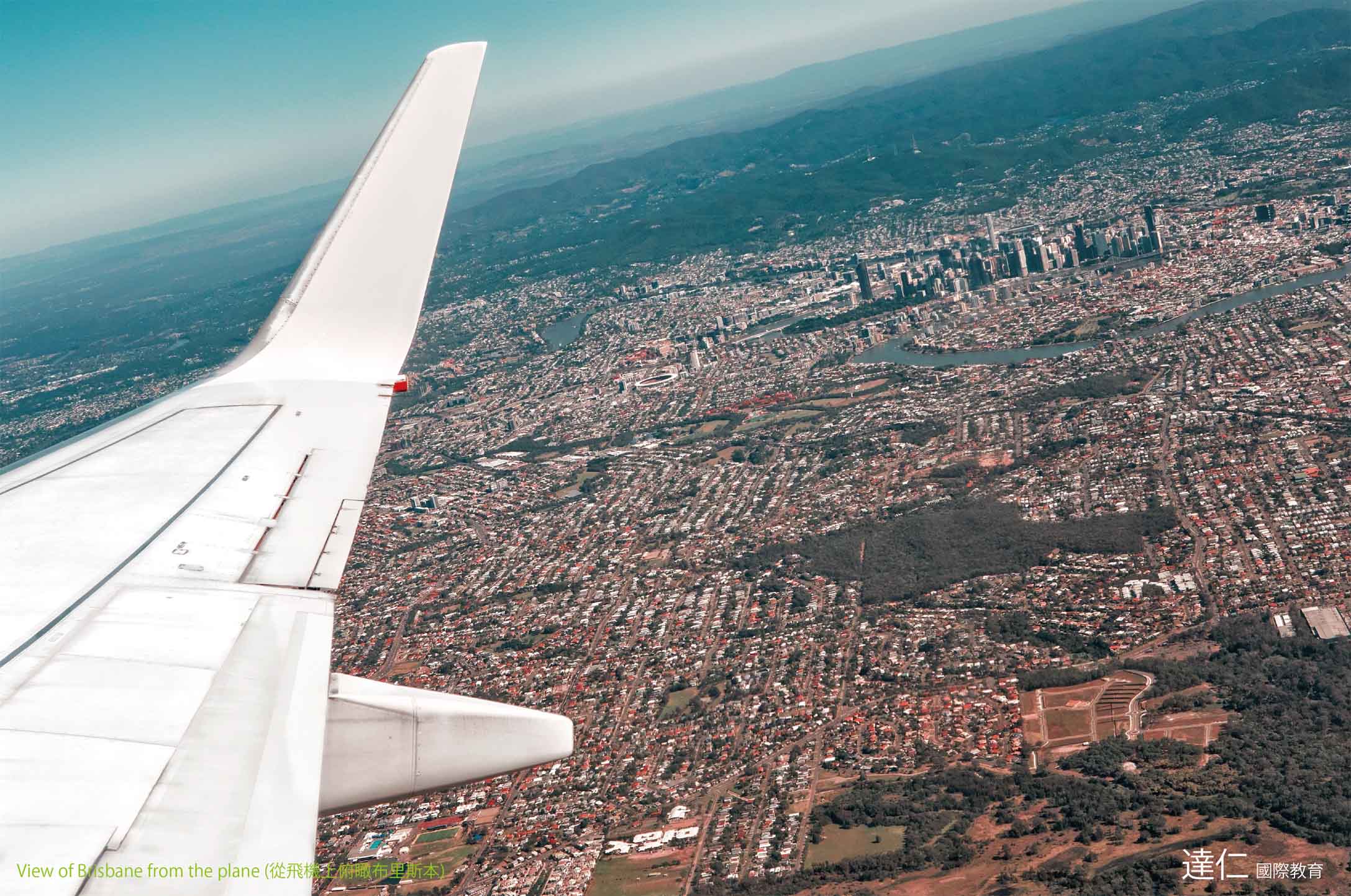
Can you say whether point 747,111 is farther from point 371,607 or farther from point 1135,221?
point 371,607

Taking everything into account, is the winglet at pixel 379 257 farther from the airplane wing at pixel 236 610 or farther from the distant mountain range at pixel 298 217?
the distant mountain range at pixel 298 217

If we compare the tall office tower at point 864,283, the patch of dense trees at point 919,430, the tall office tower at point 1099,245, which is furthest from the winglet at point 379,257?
the tall office tower at point 1099,245

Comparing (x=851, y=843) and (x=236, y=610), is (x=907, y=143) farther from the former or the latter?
(x=236, y=610)

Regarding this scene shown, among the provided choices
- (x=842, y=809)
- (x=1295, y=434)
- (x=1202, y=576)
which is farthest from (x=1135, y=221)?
(x=842, y=809)

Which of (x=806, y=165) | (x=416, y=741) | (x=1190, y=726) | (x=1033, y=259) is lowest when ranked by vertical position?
(x=1190, y=726)

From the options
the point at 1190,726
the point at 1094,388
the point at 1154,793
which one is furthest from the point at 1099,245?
the point at 1154,793

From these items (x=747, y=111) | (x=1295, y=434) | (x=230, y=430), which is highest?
(x=747, y=111)

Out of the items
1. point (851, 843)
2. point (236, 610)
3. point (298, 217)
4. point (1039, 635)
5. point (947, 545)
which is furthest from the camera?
point (298, 217)
